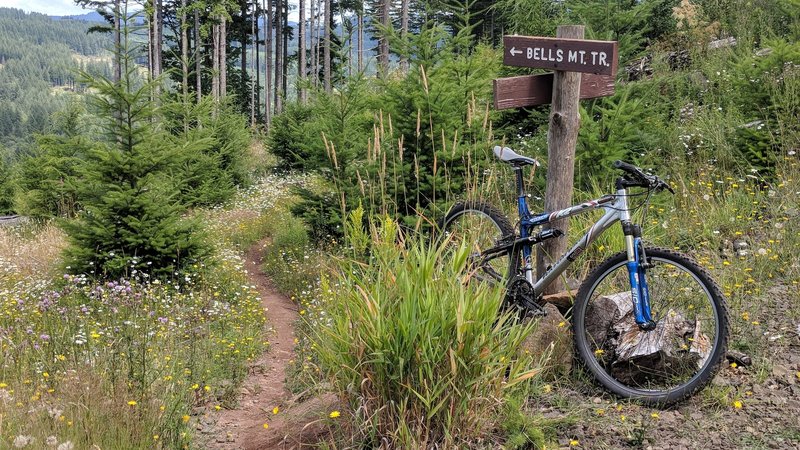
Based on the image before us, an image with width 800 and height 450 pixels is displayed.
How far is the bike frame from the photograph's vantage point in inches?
147

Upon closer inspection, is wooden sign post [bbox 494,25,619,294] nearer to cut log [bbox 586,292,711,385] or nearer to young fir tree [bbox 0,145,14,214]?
cut log [bbox 586,292,711,385]

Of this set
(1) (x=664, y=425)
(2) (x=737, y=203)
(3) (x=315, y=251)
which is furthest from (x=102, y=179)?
(2) (x=737, y=203)

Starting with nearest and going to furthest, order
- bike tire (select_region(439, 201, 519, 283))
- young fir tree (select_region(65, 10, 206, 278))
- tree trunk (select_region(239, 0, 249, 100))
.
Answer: bike tire (select_region(439, 201, 519, 283))
young fir tree (select_region(65, 10, 206, 278))
tree trunk (select_region(239, 0, 249, 100))

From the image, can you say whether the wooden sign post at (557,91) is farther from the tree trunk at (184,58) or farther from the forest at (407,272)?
the tree trunk at (184,58)

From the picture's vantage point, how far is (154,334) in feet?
16.7

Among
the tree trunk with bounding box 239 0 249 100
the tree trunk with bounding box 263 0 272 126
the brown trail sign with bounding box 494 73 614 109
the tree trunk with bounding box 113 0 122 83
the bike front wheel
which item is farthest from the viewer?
the tree trunk with bounding box 239 0 249 100

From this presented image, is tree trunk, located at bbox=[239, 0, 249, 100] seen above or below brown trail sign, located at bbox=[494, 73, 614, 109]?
above

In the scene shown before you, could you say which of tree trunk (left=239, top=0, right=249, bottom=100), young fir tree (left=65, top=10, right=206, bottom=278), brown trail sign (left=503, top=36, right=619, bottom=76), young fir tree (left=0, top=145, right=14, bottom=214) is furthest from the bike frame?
tree trunk (left=239, top=0, right=249, bottom=100)

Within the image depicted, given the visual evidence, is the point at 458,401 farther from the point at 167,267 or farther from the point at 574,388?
the point at 167,267

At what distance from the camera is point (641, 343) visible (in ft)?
13.0

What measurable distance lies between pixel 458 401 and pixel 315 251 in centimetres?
632

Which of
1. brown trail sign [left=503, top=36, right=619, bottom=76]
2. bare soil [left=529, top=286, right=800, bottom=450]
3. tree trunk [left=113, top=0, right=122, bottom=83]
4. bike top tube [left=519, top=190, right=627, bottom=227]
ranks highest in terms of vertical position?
tree trunk [left=113, top=0, right=122, bottom=83]

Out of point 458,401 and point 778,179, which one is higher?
point 778,179

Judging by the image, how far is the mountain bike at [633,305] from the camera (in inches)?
145
